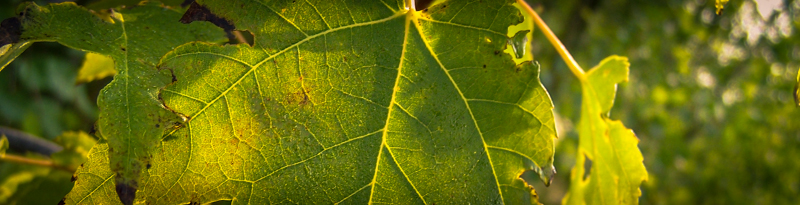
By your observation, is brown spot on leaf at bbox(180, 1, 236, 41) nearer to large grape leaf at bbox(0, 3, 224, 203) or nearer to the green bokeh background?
large grape leaf at bbox(0, 3, 224, 203)

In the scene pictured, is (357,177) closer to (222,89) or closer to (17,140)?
(222,89)

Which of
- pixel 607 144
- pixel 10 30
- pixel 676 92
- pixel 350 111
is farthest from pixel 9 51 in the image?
pixel 676 92

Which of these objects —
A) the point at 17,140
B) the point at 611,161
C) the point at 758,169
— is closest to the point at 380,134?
the point at 611,161

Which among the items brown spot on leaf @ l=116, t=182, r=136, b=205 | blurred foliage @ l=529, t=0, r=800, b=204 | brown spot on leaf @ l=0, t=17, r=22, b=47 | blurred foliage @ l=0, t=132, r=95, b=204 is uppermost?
brown spot on leaf @ l=0, t=17, r=22, b=47

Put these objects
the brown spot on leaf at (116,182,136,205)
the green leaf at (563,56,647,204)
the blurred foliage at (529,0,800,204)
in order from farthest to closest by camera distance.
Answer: the blurred foliage at (529,0,800,204), the green leaf at (563,56,647,204), the brown spot on leaf at (116,182,136,205)

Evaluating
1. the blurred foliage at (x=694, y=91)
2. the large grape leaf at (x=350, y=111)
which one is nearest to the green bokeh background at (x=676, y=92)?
the blurred foliage at (x=694, y=91)

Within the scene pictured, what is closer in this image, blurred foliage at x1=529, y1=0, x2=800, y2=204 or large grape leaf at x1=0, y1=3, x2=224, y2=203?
large grape leaf at x1=0, y1=3, x2=224, y2=203

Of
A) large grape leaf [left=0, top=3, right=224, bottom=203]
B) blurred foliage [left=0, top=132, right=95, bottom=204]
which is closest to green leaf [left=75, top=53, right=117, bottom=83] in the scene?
blurred foliage [left=0, top=132, right=95, bottom=204]
